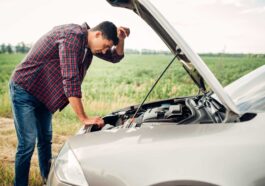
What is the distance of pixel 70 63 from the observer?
10.4 ft

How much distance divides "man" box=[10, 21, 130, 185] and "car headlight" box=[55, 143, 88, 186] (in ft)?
2.91

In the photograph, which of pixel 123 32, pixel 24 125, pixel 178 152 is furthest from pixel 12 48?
pixel 178 152

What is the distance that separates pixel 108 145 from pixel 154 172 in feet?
1.05

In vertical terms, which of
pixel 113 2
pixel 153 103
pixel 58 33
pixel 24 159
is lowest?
pixel 24 159

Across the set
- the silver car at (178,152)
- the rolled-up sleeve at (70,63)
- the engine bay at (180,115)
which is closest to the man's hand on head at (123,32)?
the rolled-up sleeve at (70,63)

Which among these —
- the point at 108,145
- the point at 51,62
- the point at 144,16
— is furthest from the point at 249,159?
the point at 51,62

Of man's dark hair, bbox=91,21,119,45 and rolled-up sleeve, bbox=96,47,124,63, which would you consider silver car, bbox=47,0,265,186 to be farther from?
rolled-up sleeve, bbox=96,47,124,63

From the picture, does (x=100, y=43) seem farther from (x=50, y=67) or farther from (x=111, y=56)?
(x=111, y=56)

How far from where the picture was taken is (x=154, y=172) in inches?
82.1

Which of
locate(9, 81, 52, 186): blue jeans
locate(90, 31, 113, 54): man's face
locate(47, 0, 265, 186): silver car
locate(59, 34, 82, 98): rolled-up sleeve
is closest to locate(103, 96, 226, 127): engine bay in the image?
locate(47, 0, 265, 186): silver car

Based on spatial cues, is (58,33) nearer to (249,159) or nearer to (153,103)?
(153,103)

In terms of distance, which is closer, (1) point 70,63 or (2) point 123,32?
(1) point 70,63

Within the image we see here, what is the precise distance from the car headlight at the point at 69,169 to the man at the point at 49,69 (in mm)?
887

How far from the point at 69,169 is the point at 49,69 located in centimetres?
134
